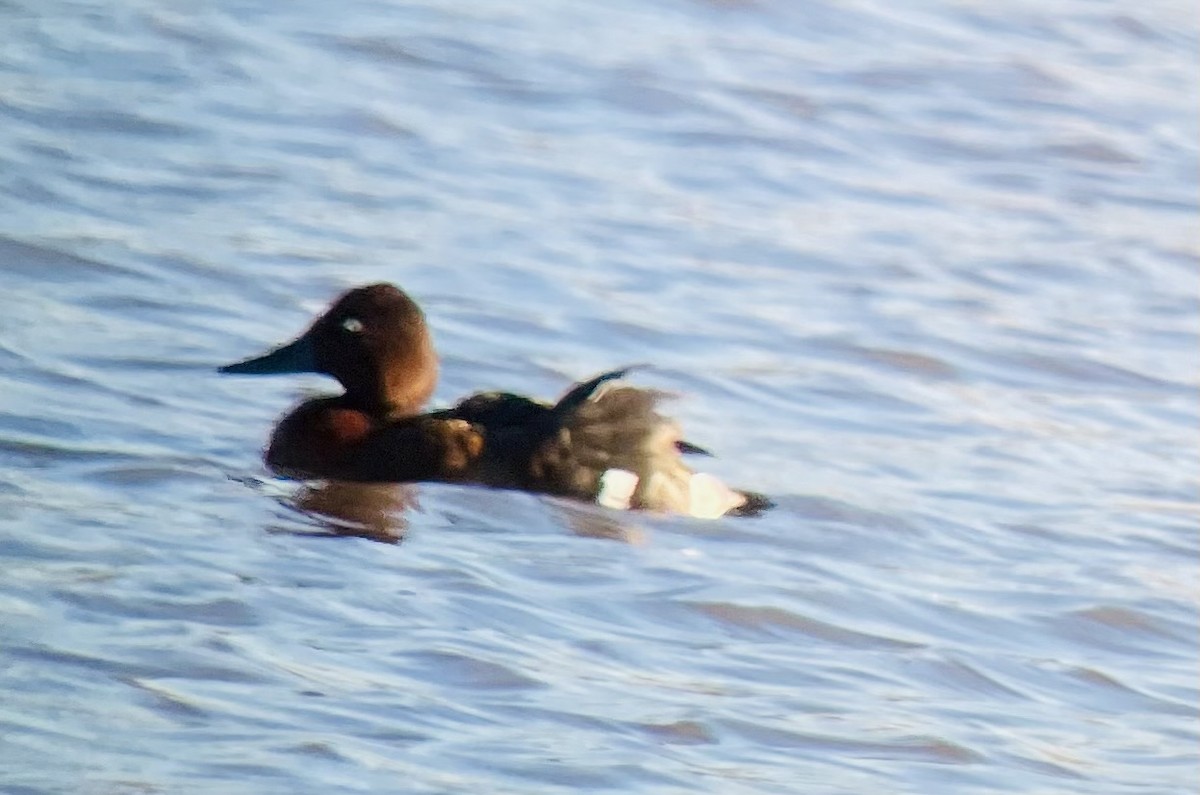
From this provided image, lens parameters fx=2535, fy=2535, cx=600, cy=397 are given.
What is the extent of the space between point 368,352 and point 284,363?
0.26 metres

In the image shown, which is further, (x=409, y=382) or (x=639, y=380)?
(x=639, y=380)

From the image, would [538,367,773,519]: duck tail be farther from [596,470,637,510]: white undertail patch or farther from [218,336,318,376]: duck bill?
[218,336,318,376]: duck bill

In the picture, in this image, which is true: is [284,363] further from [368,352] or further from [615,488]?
[615,488]

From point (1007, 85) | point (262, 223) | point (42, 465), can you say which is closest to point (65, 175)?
point (262, 223)

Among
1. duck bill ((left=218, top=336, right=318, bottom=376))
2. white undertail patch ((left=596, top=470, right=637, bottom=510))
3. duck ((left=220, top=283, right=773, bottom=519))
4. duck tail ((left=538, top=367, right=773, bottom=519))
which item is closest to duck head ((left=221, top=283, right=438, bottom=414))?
duck bill ((left=218, top=336, right=318, bottom=376))

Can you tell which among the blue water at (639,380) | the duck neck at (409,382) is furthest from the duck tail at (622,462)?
the duck neck at (409,382)

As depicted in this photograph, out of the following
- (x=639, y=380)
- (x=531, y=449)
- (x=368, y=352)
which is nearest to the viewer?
(x=531, y=449)

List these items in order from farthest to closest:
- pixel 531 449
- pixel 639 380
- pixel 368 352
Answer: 1. pixel 639 380
2. pixel 368 352
3. pixel 531 449

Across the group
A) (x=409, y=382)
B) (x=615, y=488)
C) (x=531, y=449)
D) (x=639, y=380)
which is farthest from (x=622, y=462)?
(x=639, y=380)

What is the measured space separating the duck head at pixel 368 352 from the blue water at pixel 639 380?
0.24 m

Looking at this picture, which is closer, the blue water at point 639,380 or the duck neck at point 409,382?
the blue water at point 639,380

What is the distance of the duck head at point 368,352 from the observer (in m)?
7.50

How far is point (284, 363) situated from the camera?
297 inches

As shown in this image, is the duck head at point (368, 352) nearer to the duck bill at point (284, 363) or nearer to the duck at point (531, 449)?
the duck bill at point (284, 363)
